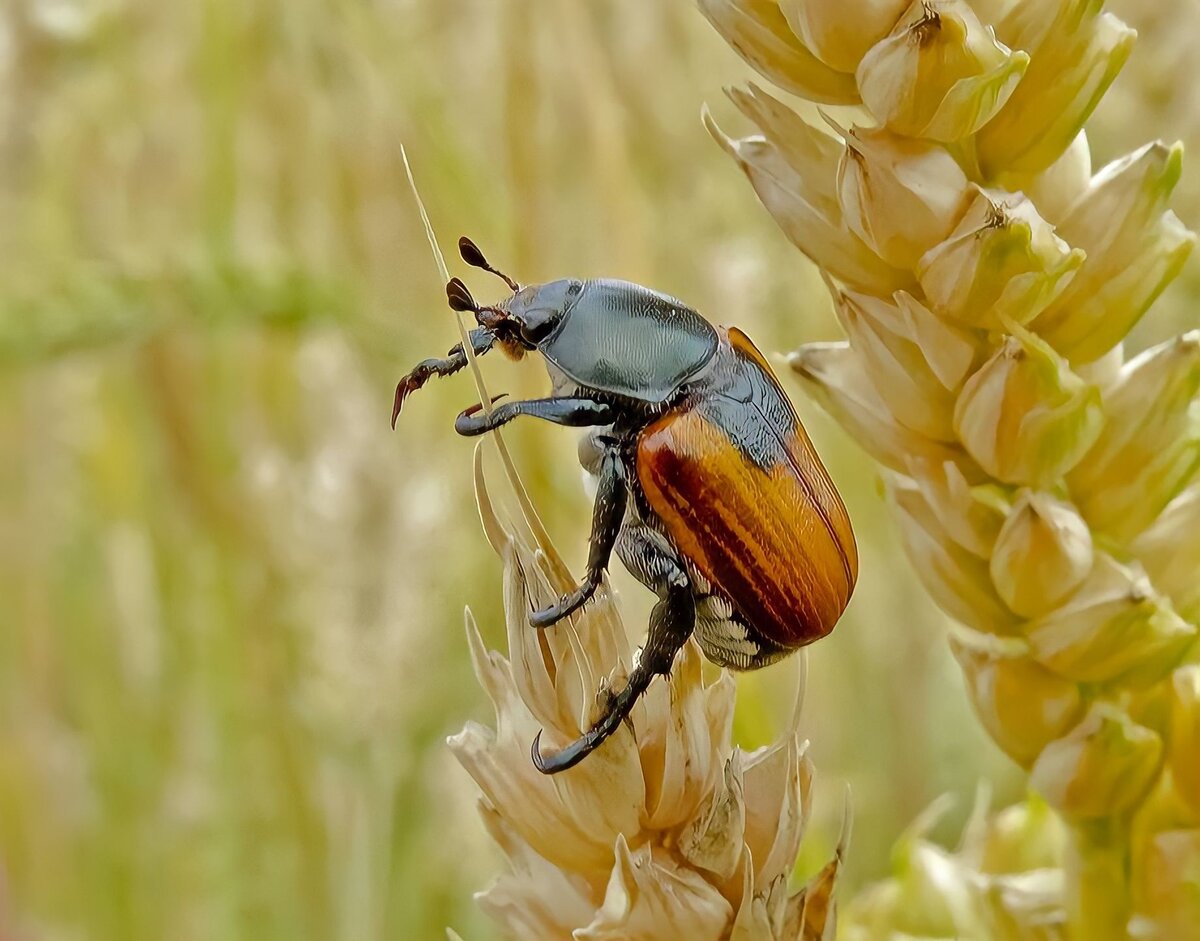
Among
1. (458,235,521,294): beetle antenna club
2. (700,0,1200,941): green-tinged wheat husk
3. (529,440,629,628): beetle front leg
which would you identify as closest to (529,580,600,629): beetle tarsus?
(529,440,629,628): beetle front leg

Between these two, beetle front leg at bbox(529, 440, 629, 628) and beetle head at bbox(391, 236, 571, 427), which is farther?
beetle head at bbox(391, 236, 571, 427)

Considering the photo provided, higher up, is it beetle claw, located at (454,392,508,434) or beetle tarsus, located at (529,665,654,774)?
beetle claw, located at (454,392,508,434)

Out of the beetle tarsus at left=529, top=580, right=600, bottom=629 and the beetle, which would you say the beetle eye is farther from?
the beetle tarsus at left=529, top=580, right=600, bottom=629

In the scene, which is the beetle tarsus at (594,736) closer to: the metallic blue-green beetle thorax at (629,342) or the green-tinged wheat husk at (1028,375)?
the green-tinged wheat husk at (1028,375)

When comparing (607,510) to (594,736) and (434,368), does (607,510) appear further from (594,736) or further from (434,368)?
(594,736)

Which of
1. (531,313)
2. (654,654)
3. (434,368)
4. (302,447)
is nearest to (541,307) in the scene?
(531,313)

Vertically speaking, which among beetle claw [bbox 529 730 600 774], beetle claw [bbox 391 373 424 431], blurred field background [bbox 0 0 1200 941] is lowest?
beetle claw [bbox 529 730 600 774]

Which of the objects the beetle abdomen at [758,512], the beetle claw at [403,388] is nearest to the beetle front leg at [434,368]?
the beetle claw at [403,388]
